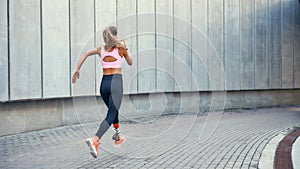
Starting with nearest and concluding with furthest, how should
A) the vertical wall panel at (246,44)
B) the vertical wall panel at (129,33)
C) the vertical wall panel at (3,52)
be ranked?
the vertical wall panel at (3,52)
the vertical wall panel at (129,33)
the vertical wall panel at (246,44)

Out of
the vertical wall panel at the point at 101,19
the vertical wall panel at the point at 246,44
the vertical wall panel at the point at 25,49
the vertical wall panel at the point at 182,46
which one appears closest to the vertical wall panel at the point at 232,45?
the vertical wall panel at the point at 246,44

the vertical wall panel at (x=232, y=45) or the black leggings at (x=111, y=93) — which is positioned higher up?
the vertical wall panel at (x=232, y=45)

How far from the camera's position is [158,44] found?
1441 centimetres

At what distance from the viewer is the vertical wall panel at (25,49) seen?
9211 millimetres

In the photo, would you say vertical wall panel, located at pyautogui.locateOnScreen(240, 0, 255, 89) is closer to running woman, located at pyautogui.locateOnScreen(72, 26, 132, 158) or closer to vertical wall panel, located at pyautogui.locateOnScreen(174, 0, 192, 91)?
vertical wall panel, located at pyautogui.locateOnScreen(174, 0, 192, 91)

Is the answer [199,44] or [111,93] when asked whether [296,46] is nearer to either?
[199,44]

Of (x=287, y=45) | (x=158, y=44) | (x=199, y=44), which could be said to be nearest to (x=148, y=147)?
(x=158, y=44)

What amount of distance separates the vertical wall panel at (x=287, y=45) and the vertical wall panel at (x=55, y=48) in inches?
509

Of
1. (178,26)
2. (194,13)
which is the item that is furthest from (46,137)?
(194,13)

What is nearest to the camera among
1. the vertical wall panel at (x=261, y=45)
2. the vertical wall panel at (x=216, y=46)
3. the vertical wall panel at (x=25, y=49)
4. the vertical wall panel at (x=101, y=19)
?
the vertical wall panel at (x=25, y=49)

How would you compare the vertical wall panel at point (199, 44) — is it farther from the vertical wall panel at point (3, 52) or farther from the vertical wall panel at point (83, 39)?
the vertical wall panel at point (3, 52)

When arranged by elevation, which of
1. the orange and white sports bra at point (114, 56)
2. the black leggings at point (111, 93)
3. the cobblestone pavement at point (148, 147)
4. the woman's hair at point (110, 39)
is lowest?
the cobblestone pavement at point (148, 147)

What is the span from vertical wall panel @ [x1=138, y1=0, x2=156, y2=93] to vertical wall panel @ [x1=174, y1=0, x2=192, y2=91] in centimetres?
128

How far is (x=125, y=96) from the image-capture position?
13.2 m
